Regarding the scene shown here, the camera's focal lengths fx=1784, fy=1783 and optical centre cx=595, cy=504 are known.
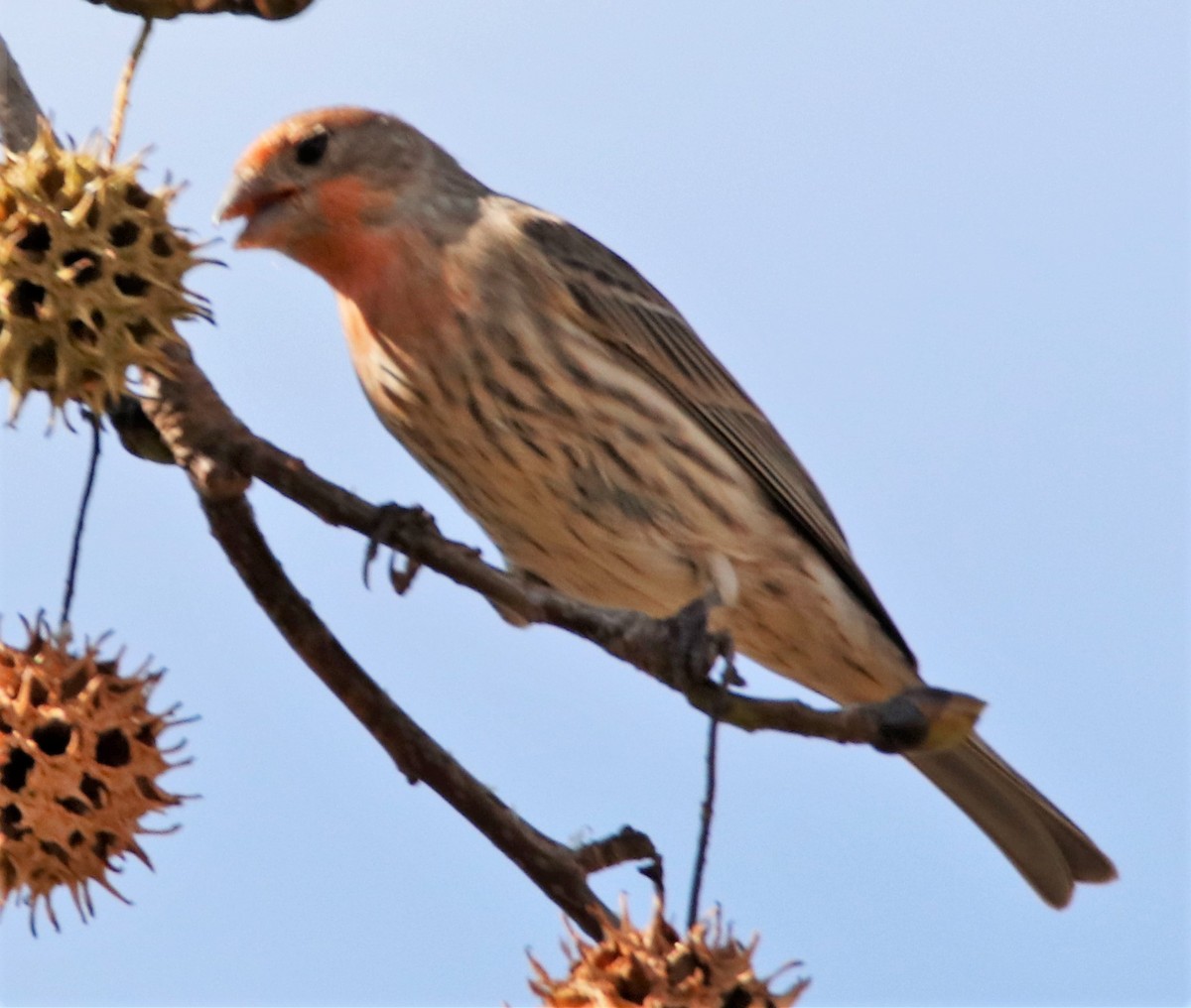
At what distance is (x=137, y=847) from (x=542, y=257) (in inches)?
128

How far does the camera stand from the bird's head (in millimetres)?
5516

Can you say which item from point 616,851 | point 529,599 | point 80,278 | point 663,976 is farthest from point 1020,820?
point 80,278

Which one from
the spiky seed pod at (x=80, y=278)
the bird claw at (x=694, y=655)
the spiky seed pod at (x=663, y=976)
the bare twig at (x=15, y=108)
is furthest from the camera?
the bare twig at (x=15, y=108)

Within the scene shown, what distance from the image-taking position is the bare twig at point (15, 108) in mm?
3531

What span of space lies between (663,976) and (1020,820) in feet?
12.6

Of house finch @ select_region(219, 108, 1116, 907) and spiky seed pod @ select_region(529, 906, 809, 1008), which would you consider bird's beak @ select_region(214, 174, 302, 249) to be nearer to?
house finch @ select_region(219, 108, 1116, 907)

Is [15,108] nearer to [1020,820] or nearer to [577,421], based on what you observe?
[577,421]

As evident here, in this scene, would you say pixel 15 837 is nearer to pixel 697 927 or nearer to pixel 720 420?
pixel 697 927

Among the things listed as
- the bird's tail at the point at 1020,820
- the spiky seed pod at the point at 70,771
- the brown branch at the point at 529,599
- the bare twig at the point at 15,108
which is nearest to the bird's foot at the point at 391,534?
the brown branch at the point at 529,599

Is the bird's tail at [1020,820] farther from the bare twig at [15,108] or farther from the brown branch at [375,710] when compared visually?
the bare twig at [15,108]

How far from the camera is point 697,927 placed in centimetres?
261

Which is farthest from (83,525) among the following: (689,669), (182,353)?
(689,669)

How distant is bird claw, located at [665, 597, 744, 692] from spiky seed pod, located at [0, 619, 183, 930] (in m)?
0.86

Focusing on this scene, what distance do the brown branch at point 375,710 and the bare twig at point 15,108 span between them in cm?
83
